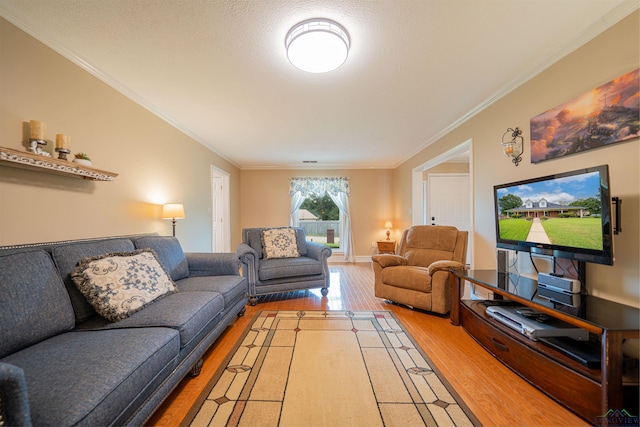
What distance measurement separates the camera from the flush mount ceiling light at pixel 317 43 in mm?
1614

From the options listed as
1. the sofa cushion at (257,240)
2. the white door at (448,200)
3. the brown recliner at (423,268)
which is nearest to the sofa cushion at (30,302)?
the sofa cushion at (257,240)

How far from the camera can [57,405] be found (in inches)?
32.3

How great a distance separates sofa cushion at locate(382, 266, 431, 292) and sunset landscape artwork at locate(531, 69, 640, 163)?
4.86 ft

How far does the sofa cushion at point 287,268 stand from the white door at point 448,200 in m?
3.35

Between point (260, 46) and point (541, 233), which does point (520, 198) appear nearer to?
point (541, 233)

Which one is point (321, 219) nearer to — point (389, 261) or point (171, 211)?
point (389, 261)

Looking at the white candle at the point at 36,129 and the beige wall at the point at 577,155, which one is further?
the white candle at the point at 36,129

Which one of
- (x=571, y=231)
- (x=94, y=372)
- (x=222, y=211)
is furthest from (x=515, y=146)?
(x=222, y=211)

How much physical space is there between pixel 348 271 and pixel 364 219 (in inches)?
62.6

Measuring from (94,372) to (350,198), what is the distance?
213 inches

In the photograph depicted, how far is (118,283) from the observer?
156cm

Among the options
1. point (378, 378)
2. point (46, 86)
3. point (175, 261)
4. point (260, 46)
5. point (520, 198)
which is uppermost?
point (260, 46)

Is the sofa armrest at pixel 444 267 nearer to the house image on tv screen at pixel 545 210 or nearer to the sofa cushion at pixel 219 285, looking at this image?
the house image on tv screen at pixel 545 210

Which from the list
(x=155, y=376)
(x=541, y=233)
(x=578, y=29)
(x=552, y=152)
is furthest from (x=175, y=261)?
(x=578, y=29)
